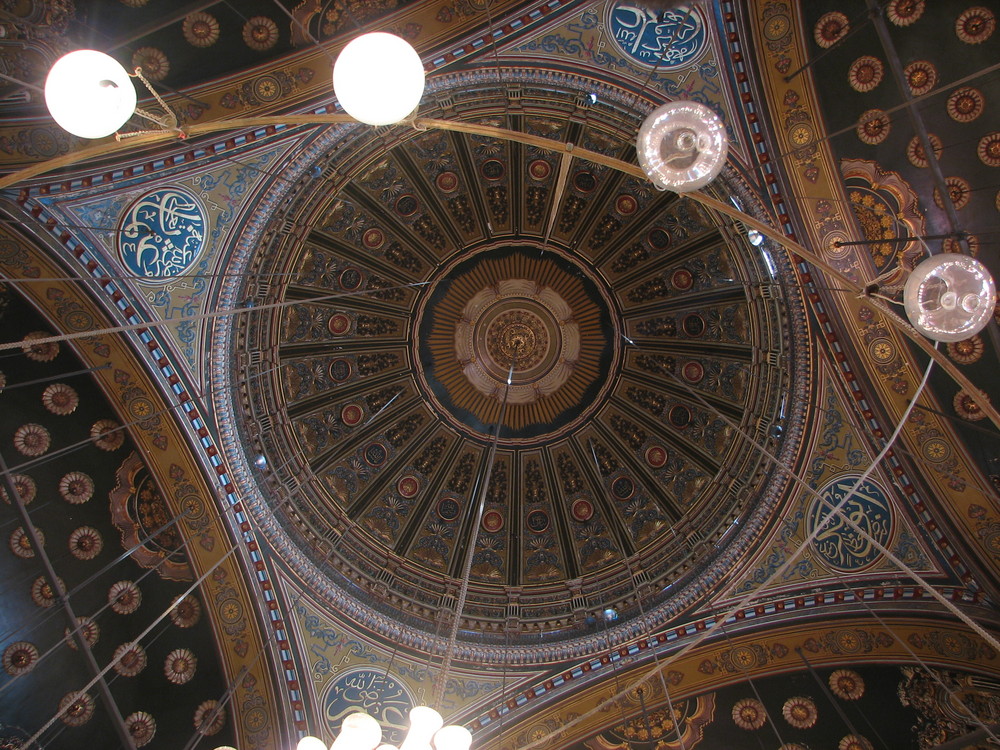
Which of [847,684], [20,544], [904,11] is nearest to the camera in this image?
[904,11]

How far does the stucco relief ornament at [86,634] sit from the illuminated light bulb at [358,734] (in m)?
3.73

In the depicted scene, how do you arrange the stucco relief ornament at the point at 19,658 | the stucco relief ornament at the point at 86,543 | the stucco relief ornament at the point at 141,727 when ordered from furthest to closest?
the stucco relief ornament at the point at 141,727 < the stucco relief ornament at the point at 86,543 < the stucco relief ornament at the point at 19,658

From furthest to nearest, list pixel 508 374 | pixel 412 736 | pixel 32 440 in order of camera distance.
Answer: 1. pixel 508 374
2. pixel 32 440
3. pixel 412 736

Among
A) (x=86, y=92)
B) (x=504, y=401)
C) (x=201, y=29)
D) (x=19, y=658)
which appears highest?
(x=201, y=29)

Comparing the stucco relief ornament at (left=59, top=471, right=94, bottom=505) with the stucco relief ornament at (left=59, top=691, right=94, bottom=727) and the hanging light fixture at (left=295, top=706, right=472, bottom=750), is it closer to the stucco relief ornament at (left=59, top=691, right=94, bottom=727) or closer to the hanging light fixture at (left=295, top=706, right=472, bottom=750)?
the stucco relief ornament at (left=59, top=691, right=94, bottom=727)

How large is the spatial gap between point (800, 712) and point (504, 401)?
197 inches

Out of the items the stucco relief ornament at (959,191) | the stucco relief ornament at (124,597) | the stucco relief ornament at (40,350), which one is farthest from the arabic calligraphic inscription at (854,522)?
the stucco relief ornament at (40,350)

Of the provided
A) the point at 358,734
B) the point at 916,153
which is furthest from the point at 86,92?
the point at 916,153

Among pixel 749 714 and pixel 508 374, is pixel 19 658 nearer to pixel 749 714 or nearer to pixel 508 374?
pixel 508 374

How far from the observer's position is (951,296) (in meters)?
3.55

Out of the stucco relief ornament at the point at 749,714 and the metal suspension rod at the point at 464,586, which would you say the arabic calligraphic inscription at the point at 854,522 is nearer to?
the stucco relief ornament at the point at 749,714

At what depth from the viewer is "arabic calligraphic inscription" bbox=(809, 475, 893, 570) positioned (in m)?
6.86

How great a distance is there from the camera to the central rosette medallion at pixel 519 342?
980 cm

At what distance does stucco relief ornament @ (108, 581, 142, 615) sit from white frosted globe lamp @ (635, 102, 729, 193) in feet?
21.4
